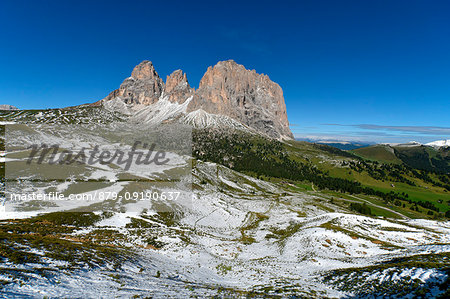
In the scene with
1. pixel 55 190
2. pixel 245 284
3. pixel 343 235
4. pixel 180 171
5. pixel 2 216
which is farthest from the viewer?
pixel 180 171

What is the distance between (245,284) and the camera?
25906 millimetres

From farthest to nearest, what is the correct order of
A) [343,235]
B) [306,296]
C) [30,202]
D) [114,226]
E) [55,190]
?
[55,190] < [30,202] < [343,235] < [114,226] < [306,296]

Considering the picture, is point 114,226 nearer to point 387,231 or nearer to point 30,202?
point 30,202

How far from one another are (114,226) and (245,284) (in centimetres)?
3833

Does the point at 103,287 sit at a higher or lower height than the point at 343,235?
→ higher

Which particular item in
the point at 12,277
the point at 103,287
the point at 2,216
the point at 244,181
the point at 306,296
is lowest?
the point at 244,181

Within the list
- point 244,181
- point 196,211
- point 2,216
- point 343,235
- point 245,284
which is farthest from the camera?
point 244,181

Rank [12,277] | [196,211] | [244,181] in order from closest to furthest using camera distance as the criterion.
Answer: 1. [12,277]
2. [196,211]
3. [244,181]

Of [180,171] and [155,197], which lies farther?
[180,171]

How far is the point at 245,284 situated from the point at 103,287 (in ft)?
53.5

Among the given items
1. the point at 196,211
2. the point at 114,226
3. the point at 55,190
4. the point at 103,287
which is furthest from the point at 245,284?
the point at 55,190

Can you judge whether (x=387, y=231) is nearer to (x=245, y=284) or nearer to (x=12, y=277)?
(x=245, y=284)

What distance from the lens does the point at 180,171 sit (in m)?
152

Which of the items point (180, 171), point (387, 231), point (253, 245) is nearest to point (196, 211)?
point (253, 245)
